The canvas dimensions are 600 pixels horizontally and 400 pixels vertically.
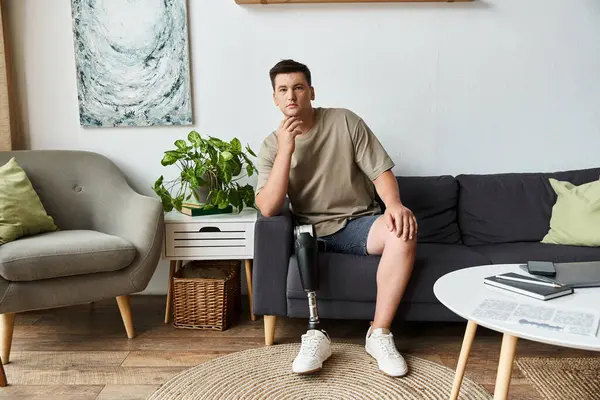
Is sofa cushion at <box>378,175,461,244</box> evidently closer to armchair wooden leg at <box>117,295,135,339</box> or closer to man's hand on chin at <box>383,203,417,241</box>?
man's hand on chin at <box>383,203,417,241</box>

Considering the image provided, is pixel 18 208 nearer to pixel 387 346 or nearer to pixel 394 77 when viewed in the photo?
pixel 387 346

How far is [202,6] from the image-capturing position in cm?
283

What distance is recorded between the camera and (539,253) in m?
2.33

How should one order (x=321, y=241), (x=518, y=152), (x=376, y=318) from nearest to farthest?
(x=376, y=318), (x=321, y=241), (x=518, y=152)

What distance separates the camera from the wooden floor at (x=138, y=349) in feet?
6.37

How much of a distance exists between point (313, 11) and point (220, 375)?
1872 mm

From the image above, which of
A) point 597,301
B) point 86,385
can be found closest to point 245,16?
point 86,385

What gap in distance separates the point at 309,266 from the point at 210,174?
823 mm

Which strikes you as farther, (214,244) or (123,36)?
(123,36)

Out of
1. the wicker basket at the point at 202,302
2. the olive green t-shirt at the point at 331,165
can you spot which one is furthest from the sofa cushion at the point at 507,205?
the wicker basket at the point at 202,302

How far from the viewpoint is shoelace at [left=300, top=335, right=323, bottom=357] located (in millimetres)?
1992

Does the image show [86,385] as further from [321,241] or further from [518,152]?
[518,152]

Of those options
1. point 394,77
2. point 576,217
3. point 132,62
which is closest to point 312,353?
point 576,217

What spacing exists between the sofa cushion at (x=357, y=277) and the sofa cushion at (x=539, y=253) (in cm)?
20
